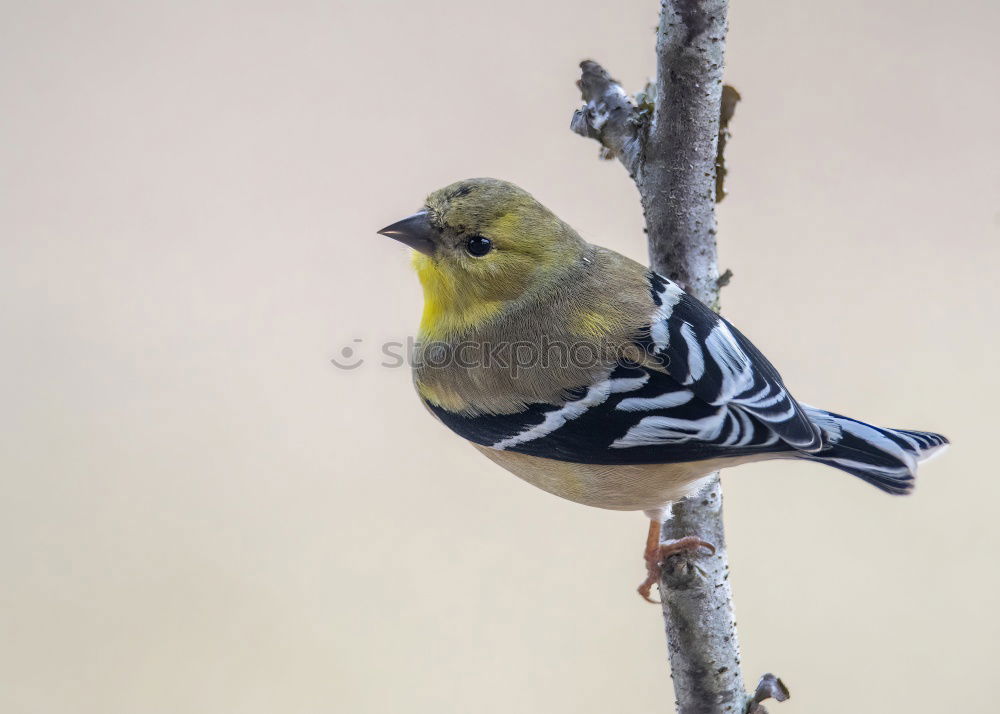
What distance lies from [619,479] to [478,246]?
22.7 inches

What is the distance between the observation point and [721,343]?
1877 millimetres

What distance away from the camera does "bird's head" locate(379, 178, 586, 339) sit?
1879mm

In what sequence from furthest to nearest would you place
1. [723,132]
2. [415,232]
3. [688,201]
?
[723,132], [688,201], [415,232]

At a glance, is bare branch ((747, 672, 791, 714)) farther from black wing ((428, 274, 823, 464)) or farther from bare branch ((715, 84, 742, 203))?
bare branch ((715, 84, 742, 203))

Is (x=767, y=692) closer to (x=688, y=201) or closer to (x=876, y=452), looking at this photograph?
(x=876, y=452)

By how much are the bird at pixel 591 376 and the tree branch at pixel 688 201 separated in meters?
0.07

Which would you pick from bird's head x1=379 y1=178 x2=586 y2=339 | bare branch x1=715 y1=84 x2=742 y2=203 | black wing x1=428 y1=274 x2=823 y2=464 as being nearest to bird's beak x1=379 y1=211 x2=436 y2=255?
bird's head x1=379 y1=178 x2=586 y2=339

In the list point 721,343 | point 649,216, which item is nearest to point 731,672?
point 721,343

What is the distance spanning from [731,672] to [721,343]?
28.2 inches

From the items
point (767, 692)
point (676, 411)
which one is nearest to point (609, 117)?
point (676, 411)

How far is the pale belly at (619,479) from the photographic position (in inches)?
72.6

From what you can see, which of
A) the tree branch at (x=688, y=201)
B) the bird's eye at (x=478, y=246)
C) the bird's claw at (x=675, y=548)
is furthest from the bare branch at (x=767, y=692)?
the bird's eye at (x=478, y=246)

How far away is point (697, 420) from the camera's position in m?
1.75

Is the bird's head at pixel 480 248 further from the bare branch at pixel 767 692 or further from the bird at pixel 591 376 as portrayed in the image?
the bare branch at pixel 767 692
